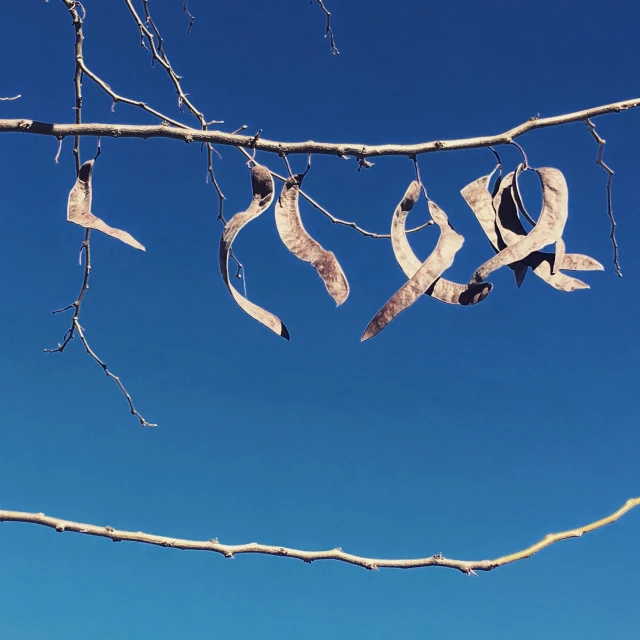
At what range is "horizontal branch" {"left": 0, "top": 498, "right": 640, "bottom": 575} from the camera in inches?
58.9

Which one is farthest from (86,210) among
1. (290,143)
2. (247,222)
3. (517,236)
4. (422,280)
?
(517,236)

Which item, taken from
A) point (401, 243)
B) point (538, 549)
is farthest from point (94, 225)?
point (538, 549)

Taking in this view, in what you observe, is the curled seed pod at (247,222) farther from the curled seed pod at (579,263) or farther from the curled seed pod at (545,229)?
the curled seed pod at (579,263)

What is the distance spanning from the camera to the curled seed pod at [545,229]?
167cm

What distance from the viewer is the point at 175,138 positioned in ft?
5.56

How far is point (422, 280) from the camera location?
63.1 inches

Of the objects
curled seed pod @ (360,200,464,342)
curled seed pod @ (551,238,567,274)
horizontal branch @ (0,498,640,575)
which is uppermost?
curled seed pod @ (551,238,567,274)

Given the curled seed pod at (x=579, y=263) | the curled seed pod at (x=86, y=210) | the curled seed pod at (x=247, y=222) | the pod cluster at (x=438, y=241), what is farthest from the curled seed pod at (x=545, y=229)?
the curled seed pod at (x=86, y=210)

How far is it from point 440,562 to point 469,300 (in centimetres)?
65

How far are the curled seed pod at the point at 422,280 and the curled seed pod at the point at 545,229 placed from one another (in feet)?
0.31

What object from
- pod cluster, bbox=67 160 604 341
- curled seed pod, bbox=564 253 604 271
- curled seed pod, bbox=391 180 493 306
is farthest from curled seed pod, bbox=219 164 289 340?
curled seed pod, bbox=564 253 604 271

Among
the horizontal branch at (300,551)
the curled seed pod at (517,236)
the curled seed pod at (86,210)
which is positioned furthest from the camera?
the curled seed pod at (517,236)

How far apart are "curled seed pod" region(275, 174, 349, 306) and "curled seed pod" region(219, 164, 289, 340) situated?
0.06 metres

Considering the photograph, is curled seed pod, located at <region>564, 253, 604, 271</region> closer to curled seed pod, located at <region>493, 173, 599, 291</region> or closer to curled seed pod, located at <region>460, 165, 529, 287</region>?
curled seed pod, located at <region>493, 173, 599, 291</region>
